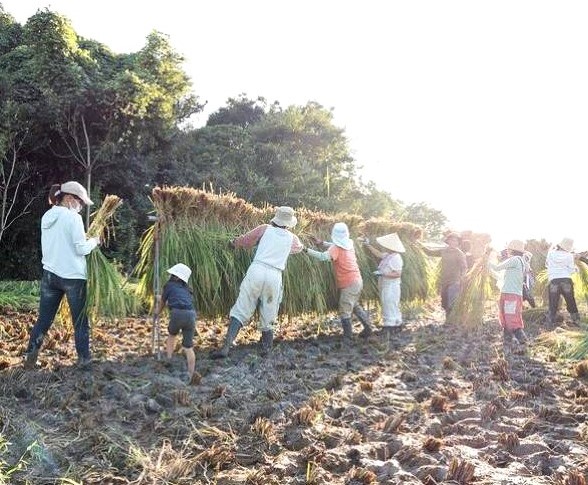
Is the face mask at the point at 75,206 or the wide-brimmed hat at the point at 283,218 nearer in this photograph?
the face mask at the point at 75,206

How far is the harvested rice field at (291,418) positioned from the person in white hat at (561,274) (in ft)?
9.19

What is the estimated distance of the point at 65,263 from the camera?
500cm

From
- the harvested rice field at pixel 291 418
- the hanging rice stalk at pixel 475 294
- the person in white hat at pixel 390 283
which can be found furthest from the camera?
the person in white hat at pixel 390 283

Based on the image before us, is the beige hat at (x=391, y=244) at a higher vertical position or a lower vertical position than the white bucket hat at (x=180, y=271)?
higher

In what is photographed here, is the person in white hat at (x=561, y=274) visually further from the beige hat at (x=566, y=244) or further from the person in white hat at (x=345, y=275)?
the person in white hat at (x=345, y=275)

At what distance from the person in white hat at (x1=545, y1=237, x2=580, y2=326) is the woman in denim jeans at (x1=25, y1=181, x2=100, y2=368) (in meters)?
6.50

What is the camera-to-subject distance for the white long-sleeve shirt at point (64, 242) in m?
4.96

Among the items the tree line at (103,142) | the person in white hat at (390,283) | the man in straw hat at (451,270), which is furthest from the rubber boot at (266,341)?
the tree line at (103,142)

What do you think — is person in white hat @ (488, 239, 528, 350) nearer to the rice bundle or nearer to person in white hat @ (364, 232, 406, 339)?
person in white hat @ (364, 232, 406, 339)

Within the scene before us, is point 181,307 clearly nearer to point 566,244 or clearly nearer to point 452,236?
point 452,236

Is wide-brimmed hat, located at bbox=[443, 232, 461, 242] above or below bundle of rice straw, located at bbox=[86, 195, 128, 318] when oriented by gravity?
above

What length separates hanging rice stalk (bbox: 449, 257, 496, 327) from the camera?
781 cm

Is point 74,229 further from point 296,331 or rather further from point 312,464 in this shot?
point 296,331

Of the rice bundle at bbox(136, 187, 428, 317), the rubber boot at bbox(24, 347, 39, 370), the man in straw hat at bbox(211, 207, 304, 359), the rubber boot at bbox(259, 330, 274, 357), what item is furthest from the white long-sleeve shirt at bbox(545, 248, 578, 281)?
the rubber boot at bbox(24, 347, 39, 370)
